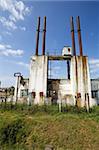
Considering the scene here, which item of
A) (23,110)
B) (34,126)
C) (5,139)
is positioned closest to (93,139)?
(34,126)

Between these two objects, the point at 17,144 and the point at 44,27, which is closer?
the point at 17,144

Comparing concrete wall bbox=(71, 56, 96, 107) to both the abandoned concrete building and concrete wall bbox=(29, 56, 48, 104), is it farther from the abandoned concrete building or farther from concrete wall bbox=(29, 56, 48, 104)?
concrete wall bbox=(29, 56, 48, 104)

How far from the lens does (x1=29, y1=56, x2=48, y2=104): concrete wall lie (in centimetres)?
1937

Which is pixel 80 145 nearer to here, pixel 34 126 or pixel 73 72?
pixel 34 126

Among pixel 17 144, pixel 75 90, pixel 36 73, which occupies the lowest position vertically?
pixel 17 144

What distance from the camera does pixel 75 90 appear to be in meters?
19.8

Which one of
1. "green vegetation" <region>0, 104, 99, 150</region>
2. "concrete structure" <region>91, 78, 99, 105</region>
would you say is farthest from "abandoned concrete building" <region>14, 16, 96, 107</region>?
"green vegetation" <region>0, 104, 99, 150</region>

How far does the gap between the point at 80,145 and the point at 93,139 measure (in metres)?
0.89

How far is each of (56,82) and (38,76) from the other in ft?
8.47

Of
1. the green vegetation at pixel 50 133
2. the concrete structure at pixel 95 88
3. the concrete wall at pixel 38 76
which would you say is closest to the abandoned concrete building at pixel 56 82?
the concrete wall at pixel 38 76

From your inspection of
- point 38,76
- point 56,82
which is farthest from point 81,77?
point 38,76

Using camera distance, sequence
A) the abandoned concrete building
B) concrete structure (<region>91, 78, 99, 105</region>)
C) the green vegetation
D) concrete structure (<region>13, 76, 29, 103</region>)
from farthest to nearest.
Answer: concrete structure (<region>91, 78, 99, 105</region>), concrete structure (<region>13, 76, 29, 103</region>), the abandoned concrete building, the green vegetation

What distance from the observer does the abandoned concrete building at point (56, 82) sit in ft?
63.1

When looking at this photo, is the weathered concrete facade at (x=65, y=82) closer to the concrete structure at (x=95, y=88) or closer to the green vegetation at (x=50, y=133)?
the concrete structure at (x=95, y=88)
